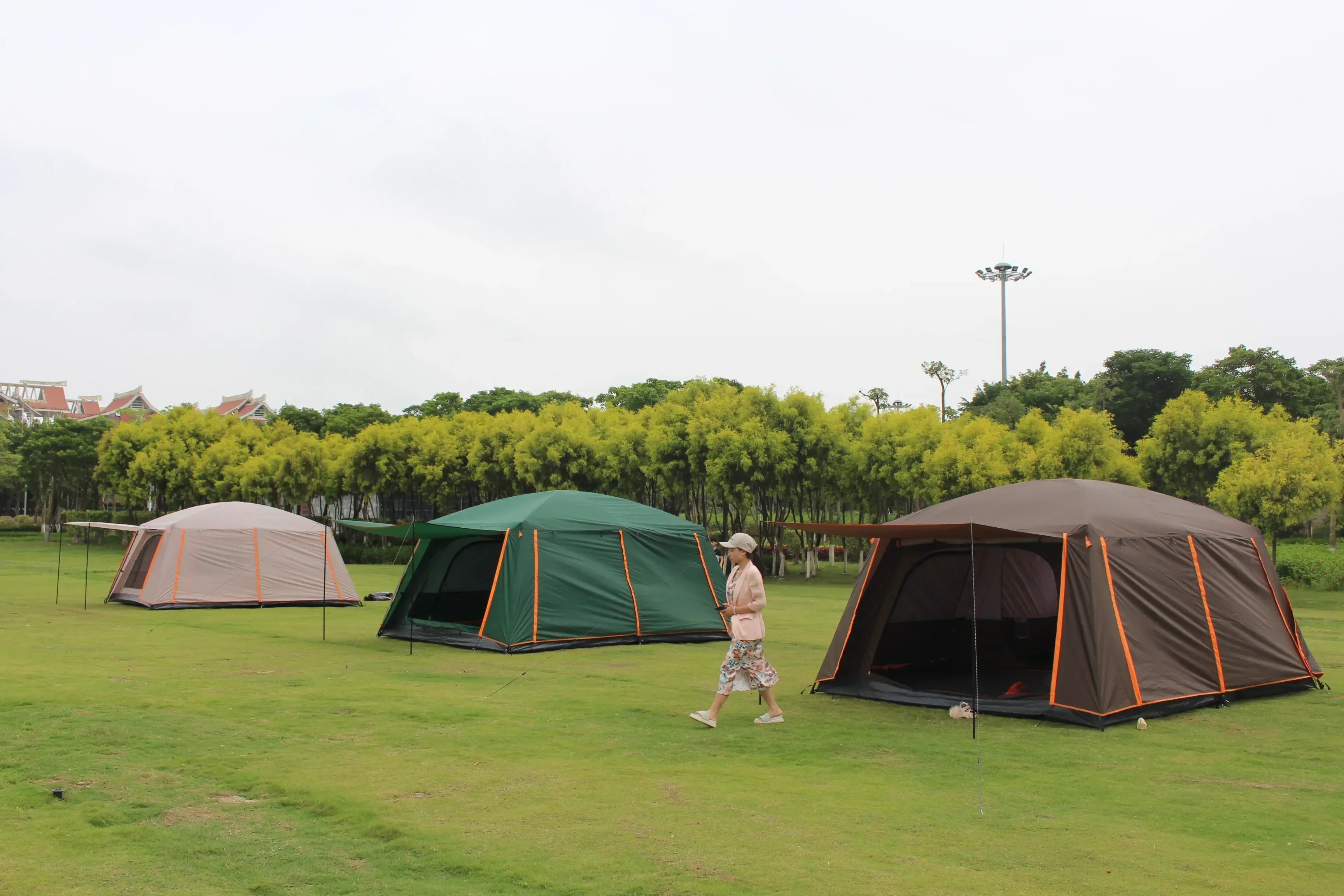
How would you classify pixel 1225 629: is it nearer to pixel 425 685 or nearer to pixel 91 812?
pixel 425 685

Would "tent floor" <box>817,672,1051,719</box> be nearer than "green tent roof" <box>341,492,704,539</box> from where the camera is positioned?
Yes

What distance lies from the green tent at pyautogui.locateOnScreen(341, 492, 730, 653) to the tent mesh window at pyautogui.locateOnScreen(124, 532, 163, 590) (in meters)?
7.08

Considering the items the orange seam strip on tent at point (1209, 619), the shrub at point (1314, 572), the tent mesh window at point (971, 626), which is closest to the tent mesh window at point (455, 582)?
the tent mesh window at point (971, 626)

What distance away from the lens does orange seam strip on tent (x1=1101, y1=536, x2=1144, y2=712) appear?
344 inches

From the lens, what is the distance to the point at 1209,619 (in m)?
9.66

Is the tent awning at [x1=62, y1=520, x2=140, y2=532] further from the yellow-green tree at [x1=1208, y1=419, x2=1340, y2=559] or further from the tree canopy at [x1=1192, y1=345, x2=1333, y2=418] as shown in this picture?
the tree canopy at [x1=1192, y1=345, x2=1333, y2=418]

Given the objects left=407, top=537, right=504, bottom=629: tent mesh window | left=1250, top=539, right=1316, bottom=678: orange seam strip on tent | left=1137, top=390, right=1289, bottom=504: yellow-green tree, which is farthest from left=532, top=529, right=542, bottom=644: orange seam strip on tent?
left=1137, top=390, right=1289, bottom=504: yellow-green tree

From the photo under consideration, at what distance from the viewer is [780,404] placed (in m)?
29.3

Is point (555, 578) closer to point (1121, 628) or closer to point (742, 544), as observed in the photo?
point (742, 544)

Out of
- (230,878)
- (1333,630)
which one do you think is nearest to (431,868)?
(230,878)

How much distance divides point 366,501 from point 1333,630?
3522 cm

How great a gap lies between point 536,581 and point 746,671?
5.43 metres

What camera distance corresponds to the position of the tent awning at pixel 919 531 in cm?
884

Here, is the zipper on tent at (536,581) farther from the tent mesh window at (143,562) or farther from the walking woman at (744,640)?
the tent mesh window at (143,562)
